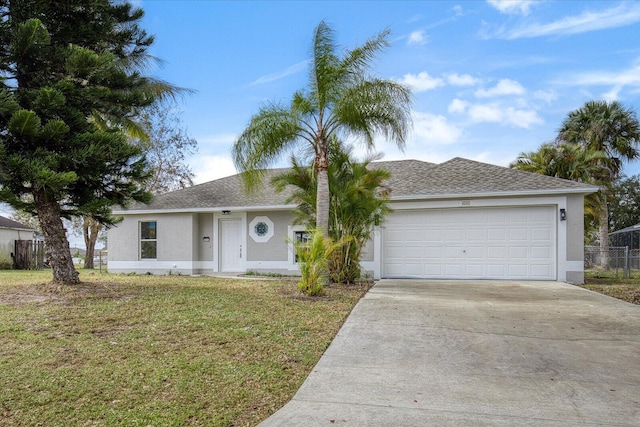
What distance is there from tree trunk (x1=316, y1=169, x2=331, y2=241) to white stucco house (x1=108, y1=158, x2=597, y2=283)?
170cm

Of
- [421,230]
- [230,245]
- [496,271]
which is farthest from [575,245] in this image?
[230,245]

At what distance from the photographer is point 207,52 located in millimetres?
12727

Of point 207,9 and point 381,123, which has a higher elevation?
point 207,9

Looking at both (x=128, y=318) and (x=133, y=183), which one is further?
(x=133, y=183)

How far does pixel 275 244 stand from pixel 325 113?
6.16 metres

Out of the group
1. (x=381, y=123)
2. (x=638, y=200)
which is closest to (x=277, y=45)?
(x=381, y=123)

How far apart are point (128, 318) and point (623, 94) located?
22.8m

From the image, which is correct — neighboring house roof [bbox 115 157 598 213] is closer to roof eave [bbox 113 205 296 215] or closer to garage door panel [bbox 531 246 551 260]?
roof eave [bbox 113 205 296 215]

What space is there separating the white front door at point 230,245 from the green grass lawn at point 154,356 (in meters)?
7.29

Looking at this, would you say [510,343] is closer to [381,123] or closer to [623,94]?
[381,123]

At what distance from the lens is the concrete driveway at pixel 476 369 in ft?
11.3

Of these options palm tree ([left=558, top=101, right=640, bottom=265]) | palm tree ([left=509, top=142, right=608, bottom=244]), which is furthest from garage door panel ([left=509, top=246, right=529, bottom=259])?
palm tree ([left=558, top=101, right=640, bottom=265])

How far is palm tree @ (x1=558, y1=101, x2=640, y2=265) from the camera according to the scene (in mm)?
20312

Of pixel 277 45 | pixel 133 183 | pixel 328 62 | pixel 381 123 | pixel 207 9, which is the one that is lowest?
pixel 133 183
